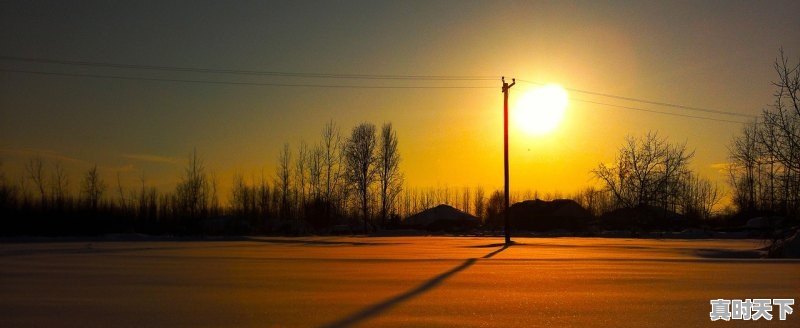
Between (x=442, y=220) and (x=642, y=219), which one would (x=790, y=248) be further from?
(x=442, y=220)

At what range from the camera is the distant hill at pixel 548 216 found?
60625 millimetres

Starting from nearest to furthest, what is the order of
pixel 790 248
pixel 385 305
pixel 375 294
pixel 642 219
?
pixel 385 305 < pixel 375 294 < pixel 790 248 < pixel 642 219

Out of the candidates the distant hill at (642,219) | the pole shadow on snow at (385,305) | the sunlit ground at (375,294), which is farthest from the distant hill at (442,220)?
the pole shadow on snow at (385,305)

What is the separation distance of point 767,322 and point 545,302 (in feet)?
6.78

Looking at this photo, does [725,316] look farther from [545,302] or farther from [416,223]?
[416,223]

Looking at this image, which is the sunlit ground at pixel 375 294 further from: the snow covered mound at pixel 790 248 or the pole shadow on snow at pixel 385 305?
the snow covered mound at pixel 790 248

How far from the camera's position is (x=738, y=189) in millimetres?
64562

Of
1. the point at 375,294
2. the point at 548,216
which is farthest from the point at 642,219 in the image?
the point at 375,294

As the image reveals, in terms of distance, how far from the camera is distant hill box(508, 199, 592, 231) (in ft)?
199

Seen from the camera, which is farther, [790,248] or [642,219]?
[642,219]

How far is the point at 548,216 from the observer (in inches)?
2477

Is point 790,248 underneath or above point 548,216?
above

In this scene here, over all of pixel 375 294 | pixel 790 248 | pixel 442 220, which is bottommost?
pixel 442 220

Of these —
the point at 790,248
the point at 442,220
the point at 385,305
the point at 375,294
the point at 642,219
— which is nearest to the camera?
the point at 385,305
